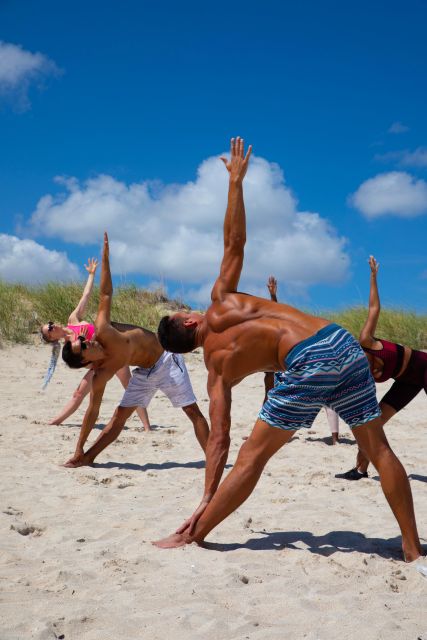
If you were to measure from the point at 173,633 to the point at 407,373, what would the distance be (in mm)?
3265

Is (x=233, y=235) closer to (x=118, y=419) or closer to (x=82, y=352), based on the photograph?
(x=82, y=352)

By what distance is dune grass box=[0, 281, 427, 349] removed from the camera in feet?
48.0

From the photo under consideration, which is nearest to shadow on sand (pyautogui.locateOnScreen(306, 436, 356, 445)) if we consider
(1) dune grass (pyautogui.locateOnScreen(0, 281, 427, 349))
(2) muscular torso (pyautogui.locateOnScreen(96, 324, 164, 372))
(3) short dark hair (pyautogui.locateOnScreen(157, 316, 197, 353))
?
(2) muscular torso (pyautogui.locateOnScreen(96, 324, 164, 372))

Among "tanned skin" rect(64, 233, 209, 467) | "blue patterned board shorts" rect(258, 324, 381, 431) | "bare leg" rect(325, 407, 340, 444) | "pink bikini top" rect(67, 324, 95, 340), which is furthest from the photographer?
"pink bikini top" rect(67, 324, 95, 340)

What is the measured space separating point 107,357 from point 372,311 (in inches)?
92.6

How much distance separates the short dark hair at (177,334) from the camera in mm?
3877

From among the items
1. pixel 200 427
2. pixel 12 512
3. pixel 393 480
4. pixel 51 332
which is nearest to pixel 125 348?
pixel 200 427

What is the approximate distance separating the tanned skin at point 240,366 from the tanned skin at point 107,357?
2182 millimetres

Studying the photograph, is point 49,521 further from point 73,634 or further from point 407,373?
point 407,373

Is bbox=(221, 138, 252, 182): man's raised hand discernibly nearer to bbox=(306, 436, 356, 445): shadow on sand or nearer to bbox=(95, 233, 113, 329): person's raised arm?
bbox=(95, 233, 113, 329): person's raised arm

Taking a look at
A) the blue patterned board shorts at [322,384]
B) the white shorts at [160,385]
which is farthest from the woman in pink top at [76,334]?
the blue patterned board shorts at [322,384]

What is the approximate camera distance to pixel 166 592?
121 inches

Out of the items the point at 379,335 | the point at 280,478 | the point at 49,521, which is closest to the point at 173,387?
the point at 280,478

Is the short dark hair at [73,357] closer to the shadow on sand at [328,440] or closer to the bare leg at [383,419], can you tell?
the bare leg at [383,419]
